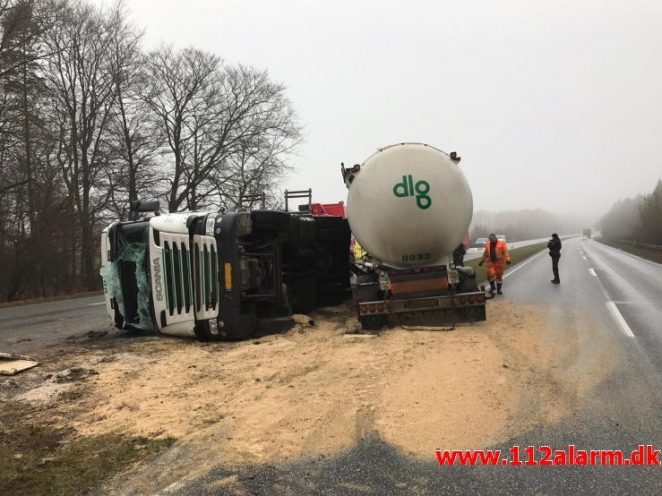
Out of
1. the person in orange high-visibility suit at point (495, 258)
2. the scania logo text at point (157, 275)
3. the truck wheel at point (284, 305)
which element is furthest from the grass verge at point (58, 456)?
the person in orange high-visibility suit at point (495, 258)

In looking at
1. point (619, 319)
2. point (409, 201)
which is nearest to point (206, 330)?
point (409, 201)

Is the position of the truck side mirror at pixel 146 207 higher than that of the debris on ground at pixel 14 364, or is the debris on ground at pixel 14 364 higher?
the truck side mirror at pixel 146 207

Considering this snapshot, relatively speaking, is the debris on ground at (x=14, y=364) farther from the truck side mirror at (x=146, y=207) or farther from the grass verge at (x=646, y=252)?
the grass verge at (x=646, y=252)

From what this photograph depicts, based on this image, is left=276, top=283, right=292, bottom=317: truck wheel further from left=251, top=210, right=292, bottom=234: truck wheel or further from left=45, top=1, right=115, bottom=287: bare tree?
left=45, top=1, right=115, bottom=287: bare tree

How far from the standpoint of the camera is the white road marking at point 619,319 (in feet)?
25.1

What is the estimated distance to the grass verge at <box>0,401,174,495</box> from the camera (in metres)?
3.22

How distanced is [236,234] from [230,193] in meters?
24.4

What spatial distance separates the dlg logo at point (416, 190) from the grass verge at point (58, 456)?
4.96 metres

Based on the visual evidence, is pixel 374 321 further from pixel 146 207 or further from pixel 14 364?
pixel 14 364

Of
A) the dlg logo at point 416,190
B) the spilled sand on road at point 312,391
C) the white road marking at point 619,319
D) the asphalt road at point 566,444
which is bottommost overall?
the white road marking at point 619,319

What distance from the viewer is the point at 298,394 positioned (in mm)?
Answer: 4797

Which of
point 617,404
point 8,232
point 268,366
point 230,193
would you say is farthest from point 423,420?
point 230,193

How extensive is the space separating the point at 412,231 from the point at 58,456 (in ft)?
17.9

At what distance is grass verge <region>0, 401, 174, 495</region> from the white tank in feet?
15.9
